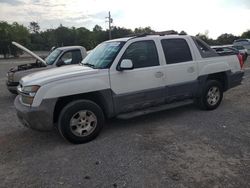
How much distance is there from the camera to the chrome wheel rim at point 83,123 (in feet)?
16.4

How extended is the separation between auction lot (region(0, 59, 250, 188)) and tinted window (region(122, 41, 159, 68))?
133 centimetres

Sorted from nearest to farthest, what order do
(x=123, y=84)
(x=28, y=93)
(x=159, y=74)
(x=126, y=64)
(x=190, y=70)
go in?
1. (x=28, y=93)
2. (x=126, y=64)
3. (x=123, y=84)
4. (x=159, y=74)
5. (x=190, y=70)

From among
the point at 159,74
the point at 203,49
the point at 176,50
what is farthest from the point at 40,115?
the point at 203,49

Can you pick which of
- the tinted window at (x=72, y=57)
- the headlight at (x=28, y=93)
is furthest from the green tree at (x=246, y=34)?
the headlight at (x=28, y=93)

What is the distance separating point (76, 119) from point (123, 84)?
1156 mm

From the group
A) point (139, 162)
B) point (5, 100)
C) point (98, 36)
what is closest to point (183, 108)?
point (139, 162)

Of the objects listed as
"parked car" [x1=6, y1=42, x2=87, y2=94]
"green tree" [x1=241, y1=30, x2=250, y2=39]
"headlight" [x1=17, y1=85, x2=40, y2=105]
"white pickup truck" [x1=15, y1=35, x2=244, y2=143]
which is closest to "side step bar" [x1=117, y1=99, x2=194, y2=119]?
"white pickup truck" [x1=15, y1=35, x2=244, y2=143]

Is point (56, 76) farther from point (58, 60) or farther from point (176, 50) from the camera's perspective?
point (58, 60)

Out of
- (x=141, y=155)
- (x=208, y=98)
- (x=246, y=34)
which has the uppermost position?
(x=246, y=34)

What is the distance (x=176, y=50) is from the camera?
630cm

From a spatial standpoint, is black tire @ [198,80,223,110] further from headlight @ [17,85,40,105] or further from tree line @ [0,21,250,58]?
tree line @ [0,21,250,58]

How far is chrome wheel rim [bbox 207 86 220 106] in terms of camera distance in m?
6.84

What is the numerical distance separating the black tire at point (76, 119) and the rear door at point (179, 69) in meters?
1.73

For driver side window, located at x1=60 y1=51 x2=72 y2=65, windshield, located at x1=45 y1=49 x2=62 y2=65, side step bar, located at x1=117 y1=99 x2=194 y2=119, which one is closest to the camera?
side step bar, located at x1=117 y1=99 x2=194 y2=119
